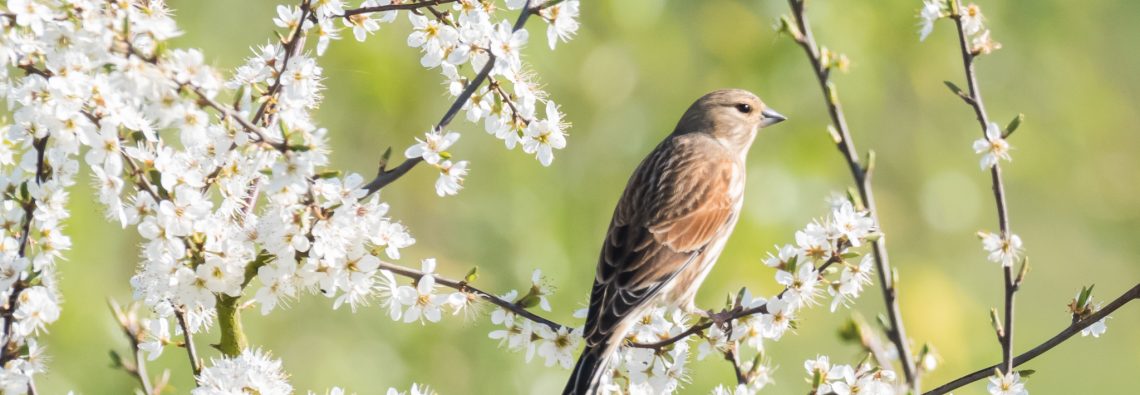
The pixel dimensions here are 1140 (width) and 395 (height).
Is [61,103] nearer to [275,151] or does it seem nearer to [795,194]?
[275,151]

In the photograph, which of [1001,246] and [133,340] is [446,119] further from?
[1001,246]

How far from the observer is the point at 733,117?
4637 millimetres

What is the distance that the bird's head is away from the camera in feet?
15.2

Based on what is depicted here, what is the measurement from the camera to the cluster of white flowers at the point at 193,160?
6.84 feet

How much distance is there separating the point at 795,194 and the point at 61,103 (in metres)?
4.64

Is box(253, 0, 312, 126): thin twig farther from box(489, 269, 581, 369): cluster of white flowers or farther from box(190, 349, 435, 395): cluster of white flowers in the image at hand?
box(489, 269, 581, 369): cluster of white flowers

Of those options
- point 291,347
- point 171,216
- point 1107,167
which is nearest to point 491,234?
point 291,347

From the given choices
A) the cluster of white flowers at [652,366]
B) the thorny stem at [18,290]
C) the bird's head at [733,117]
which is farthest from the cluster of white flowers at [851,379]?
the bird's head at [733,117]

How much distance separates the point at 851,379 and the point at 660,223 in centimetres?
132

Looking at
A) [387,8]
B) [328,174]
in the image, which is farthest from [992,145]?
[328,174]

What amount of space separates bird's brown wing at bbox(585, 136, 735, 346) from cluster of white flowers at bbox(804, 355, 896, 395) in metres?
0.56

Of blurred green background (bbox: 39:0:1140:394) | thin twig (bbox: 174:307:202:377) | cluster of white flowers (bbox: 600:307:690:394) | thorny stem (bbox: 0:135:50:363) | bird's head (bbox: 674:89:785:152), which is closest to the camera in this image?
thorny stem (bbox: 0:135:50:363)

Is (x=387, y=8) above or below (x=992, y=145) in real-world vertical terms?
above

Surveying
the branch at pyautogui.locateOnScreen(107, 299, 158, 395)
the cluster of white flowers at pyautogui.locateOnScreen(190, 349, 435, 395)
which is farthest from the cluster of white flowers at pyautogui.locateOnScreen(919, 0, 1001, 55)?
the branch at pyautogui.locateOnScreen(107, 299, 158, 395)
